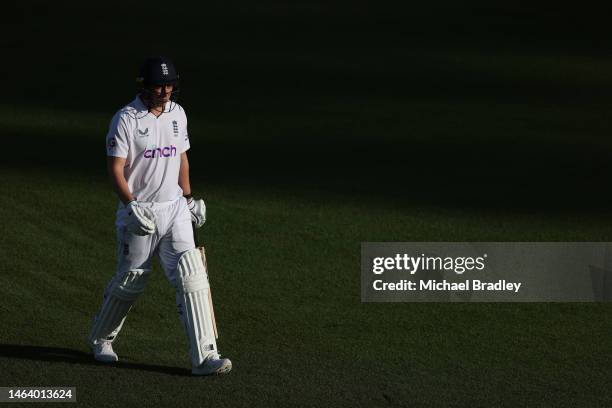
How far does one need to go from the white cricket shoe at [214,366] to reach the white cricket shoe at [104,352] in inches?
26.8

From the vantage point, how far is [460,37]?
22547mm

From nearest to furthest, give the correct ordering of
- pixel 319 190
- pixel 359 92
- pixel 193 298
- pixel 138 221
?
1. pixel 138 221
2. pixel 193 298
3. pixel 319 190
4. pixel 359 92

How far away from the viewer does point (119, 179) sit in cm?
820

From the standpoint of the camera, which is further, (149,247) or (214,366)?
(149,247)

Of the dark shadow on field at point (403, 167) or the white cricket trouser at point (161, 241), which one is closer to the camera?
the white cricket trouser at point (161, 241)

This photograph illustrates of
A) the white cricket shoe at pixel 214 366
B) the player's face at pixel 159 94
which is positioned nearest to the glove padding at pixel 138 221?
the player's face at pixel 159 94

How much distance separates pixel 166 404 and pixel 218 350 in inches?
46.7

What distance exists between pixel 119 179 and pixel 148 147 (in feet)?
0.95

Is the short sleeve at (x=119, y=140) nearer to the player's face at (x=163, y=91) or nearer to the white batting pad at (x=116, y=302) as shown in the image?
the player's face at (x=163, y=91)

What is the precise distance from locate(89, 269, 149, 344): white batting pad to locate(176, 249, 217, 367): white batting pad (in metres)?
0.31

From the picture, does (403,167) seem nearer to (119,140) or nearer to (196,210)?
(196,210)

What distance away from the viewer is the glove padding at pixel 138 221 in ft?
26.7

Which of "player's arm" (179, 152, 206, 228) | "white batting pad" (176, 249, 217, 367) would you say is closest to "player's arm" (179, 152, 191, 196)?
"player's arm" (179, 152, 206, 228)

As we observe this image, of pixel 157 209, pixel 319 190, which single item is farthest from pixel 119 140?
pixel 319 190
